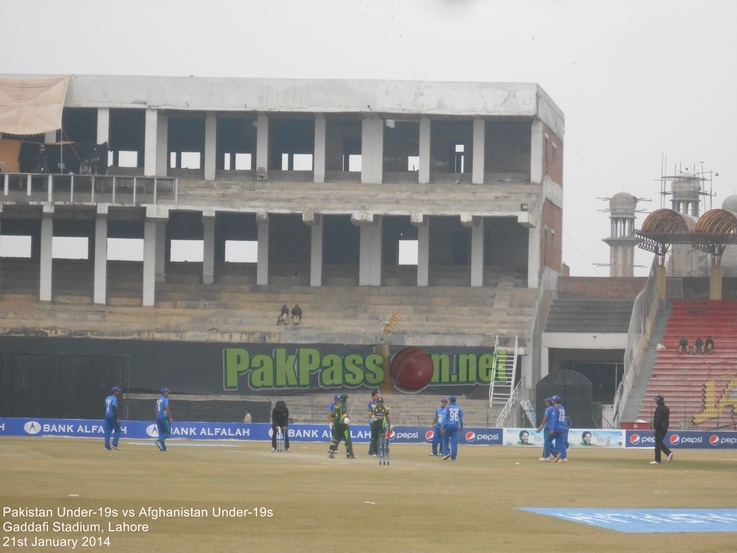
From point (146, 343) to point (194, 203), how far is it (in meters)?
7.99

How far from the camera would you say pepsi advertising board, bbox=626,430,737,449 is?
4550 centimetres

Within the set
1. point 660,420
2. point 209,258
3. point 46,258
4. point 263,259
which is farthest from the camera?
point 209,258

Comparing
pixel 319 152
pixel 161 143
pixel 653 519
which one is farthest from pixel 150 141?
pixel 653 519

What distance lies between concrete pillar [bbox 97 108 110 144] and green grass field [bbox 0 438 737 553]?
91.5 feet

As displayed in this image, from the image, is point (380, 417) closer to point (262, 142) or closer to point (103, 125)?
point (262, 142)

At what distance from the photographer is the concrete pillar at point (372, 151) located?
60.3 metres

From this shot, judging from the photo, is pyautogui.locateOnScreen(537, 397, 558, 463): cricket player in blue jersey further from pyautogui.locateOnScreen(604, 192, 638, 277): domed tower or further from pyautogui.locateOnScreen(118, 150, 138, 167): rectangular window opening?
pyautogui.locateOnScreen(604, 192, 638, 277): domed tower

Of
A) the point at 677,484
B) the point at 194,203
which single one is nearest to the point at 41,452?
the point at 677,484

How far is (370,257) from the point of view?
60.8 m

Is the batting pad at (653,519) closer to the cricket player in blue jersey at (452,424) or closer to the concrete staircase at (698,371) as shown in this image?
the cricket player in blue jersey at (452,424)

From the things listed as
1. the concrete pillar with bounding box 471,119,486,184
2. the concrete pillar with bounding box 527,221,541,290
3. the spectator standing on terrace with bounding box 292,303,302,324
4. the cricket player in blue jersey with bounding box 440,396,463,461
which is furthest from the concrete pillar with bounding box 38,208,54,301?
the cricket player in blue jersey with bounding box 440,396,463,461

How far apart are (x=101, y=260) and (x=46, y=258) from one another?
2627mm

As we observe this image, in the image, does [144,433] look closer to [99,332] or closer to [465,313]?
[99,332]

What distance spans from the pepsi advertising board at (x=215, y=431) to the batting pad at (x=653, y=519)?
25.3m
